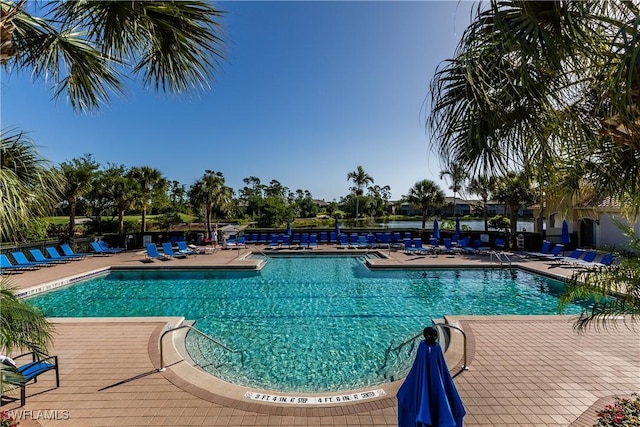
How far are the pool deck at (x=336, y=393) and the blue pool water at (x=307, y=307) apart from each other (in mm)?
1171

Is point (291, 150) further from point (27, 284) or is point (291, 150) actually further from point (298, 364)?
point (298, 364)

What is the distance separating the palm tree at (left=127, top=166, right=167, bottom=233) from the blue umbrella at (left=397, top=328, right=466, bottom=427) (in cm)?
2367

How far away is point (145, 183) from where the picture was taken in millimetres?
23844

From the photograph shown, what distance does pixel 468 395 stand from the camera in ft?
14.2

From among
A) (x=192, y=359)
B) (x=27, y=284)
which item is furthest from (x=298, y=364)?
(x=27, y=284)

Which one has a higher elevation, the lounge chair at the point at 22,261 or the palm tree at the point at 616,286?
the palm tree at the point at 616,286

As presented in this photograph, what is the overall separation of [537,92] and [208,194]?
23.4 meters

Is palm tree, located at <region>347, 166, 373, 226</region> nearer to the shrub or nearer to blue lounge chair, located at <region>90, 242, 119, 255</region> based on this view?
blue lounge chair, located at <region>90, 242, 119, 255</region>

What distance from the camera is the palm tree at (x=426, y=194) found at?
92.8 feet

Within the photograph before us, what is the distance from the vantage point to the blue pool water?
6.13 metres

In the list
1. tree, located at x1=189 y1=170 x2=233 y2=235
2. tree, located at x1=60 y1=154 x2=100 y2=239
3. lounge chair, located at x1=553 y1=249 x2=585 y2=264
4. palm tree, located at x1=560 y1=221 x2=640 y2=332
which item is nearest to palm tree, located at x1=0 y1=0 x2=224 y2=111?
palm tree, located at x1=560 y1=221 x2=640 y2=332

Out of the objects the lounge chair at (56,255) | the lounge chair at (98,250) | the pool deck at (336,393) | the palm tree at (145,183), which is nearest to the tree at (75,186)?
the lounge chair at (98,250)

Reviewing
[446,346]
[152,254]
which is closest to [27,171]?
[446,346]

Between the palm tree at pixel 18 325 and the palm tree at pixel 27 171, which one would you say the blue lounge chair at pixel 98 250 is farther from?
the palm tree at pixel 27 171
